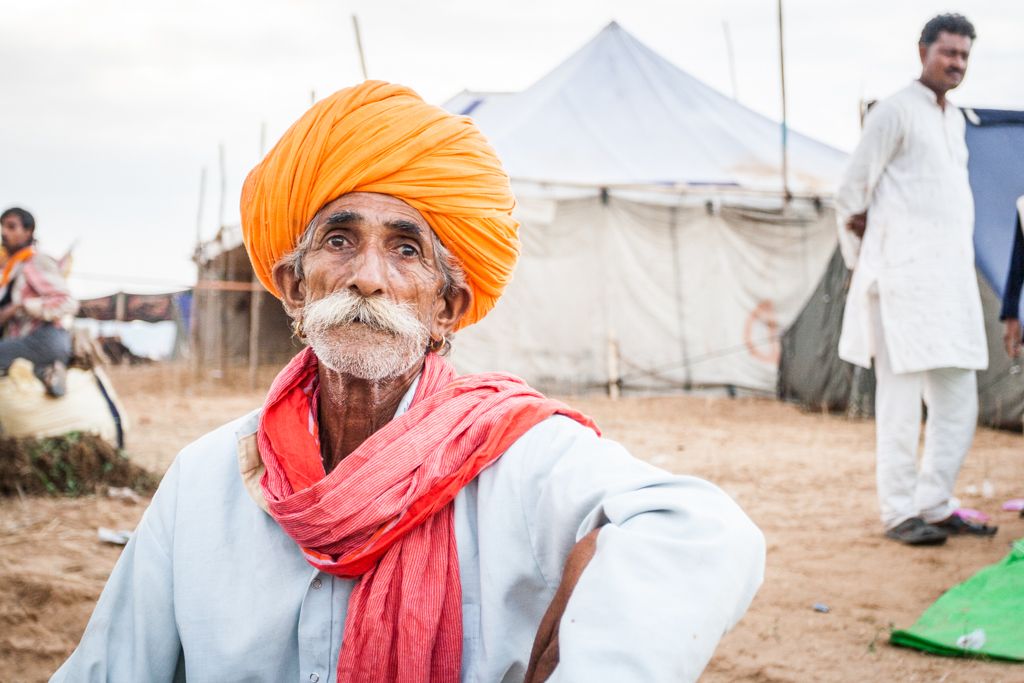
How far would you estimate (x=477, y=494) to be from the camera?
158 centimetres

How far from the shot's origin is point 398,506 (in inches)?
58.2

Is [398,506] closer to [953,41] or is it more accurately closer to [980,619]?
[980,619]

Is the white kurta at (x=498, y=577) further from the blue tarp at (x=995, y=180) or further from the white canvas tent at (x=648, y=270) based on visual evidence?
the white canvas tent at (x=648, y=270)

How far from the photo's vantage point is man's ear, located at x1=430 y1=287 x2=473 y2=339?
1959mm

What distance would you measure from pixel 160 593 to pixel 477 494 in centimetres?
62

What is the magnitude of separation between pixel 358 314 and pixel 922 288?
3386 millimetres

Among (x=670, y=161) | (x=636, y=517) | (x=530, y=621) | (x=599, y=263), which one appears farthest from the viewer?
(x=670, y=161)

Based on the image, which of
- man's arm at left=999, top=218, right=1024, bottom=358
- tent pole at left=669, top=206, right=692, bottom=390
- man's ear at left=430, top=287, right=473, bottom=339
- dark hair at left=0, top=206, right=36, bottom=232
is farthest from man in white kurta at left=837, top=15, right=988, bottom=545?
tent pole at left=669, top=206, right=692, bottom=390

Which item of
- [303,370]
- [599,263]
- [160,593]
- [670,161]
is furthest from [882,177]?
[670,161]

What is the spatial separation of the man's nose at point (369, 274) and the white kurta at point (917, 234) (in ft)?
10.4

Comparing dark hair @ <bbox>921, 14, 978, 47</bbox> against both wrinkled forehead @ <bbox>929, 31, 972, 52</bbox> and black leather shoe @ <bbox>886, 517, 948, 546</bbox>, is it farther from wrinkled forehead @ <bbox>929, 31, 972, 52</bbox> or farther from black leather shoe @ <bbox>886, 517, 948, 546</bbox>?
black leather shoe @ <bbox>886, 517, 948, 546</bbox>

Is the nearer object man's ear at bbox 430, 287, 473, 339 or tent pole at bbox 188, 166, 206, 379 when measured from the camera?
man's ear at bbox 430, 287, 473, 339

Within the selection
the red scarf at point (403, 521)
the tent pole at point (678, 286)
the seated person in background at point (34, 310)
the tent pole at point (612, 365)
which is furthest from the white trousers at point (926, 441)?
the tent pole at point (678, 286)

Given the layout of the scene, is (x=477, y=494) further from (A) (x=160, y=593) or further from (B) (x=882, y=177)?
(B) (x=882, y=177)
